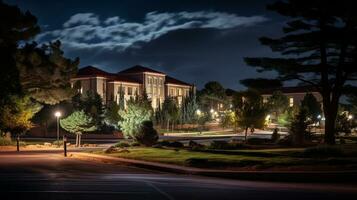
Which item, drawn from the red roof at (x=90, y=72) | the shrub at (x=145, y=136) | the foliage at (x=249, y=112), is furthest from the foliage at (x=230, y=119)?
the red roof at (x=90, y=72)

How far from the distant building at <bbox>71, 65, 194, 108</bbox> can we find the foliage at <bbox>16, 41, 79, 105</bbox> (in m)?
37.2

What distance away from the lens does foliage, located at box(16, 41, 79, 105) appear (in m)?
47.4

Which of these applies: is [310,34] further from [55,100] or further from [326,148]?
[55,100]

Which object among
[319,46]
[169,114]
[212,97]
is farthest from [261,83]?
[212,97]

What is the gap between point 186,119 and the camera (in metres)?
100

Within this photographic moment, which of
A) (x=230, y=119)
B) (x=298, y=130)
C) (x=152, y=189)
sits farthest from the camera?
(x=230, y=119)

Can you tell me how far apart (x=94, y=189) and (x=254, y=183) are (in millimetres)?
5731

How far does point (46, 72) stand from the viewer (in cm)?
4847

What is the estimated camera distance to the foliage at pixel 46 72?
47.4 m

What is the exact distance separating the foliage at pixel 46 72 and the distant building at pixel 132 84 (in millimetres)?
37212

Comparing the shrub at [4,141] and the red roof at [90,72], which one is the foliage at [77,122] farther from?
the red roof at [90,72]

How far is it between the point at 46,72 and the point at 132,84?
56796 millimetres

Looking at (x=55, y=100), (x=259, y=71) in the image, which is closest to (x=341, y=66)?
(x=259, y=71)

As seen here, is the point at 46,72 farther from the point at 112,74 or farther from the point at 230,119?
the point at 112,74
